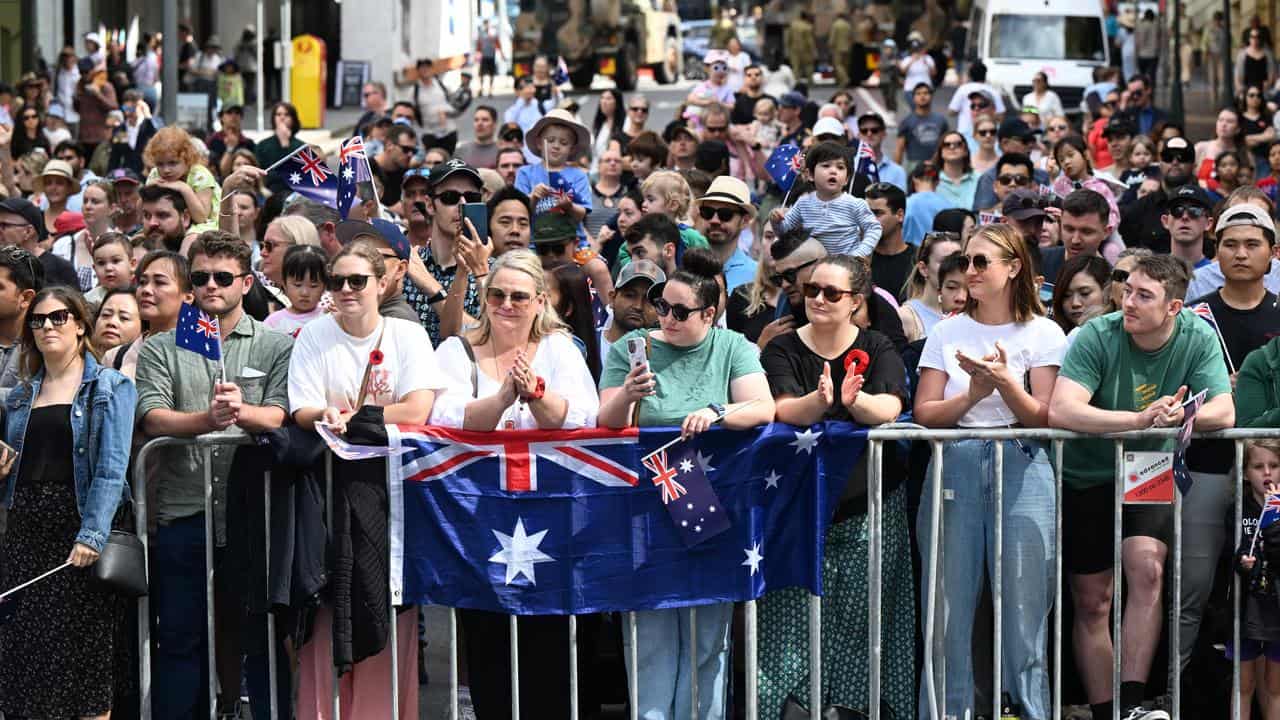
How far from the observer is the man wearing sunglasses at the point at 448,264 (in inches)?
335

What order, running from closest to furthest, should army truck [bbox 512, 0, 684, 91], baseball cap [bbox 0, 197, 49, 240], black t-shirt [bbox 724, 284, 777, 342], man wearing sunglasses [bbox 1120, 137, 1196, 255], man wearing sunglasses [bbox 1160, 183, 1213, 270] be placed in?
black t-shirt [bbox 724, 284, 777, 342] < man wearing sunglasses [bbox 1160, 183, 1213, 270] < baseball cap [bbox 0, 197, 49, 240] < man wearing sunglasses [bbox 1120, 137, 1196, 255] < army truck [bbox 512, 0, 684, 91]

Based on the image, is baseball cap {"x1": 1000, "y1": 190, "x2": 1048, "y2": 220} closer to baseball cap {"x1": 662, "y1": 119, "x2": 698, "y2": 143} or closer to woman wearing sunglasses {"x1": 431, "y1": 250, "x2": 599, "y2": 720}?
woman wearing sunglasses {"x1": 431, "y1": 250, "x2": 599, "y2": 720}

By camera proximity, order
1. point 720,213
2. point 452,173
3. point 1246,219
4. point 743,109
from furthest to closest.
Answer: point 743,109 < point 720,213 < point 452,173 < point 1246,219

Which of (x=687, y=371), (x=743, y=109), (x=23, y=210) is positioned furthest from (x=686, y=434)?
(x=743, y=109)

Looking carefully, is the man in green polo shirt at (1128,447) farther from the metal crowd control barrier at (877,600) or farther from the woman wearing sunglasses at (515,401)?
the woman wearing sunglasses at (515,401)

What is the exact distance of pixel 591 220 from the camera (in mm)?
12094

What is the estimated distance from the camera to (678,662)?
6.93 metres

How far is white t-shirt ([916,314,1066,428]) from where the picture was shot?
7.08 meters

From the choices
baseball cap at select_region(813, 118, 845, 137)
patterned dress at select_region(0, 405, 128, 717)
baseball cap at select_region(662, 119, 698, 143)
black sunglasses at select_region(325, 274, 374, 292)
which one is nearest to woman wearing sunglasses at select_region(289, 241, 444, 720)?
black sunglasses at select_region(325, 274, 374, 292)

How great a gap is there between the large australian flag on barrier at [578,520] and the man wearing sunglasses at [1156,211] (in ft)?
17.6

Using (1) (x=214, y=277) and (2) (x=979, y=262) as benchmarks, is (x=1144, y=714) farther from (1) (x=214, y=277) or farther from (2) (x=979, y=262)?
(1) (x=214, y=277)

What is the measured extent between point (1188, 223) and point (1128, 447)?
3.71 m

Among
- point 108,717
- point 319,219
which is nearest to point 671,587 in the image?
point 108,717

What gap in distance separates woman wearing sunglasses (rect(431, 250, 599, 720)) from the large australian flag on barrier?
0.11 m
